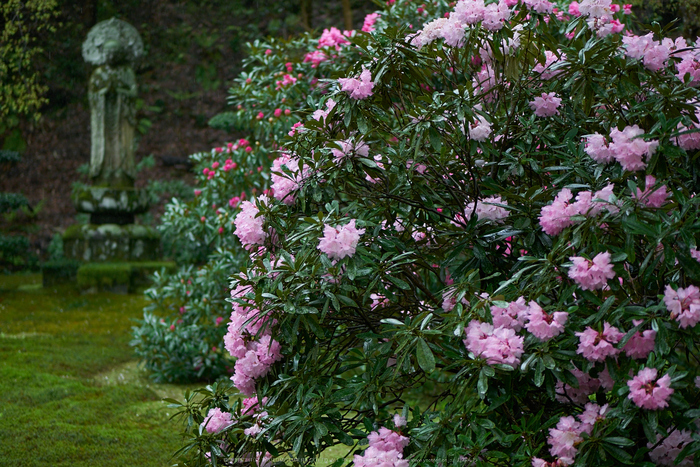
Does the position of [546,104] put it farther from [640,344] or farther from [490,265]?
[640,344]

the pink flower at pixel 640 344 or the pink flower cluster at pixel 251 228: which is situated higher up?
the pink flower cluster at pixel 251 228

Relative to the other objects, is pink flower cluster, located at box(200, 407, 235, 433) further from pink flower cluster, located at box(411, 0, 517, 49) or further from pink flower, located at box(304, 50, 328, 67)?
pink flower, located at box(304, 50, 328, 67)

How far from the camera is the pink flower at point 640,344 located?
4.88 ft

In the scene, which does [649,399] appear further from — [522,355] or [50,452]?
[50,452]

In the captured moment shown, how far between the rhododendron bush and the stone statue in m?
6.48

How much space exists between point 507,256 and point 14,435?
270cm

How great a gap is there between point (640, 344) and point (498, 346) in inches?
12.5

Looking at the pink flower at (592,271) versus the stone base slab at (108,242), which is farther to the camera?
the stone base slab at (108,242)

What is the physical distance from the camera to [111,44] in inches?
308

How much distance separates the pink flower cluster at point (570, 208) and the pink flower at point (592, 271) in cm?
13

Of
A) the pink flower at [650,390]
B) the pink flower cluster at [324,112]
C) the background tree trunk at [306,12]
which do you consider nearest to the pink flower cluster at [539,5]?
the pink flower cluster at [324,112]

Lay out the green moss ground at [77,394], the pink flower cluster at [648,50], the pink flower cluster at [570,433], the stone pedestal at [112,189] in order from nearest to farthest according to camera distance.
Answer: the pink flower cluster at [570,433] → the pink flower cluster at [648,50] → the green moss ground at [77,394] → the stone pedestal at [112,189]

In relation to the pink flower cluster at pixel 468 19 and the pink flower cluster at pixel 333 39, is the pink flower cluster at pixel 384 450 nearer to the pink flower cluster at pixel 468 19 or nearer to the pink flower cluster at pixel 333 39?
the pink flower cluster at pixel 468 19

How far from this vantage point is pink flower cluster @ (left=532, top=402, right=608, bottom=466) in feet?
4.95
